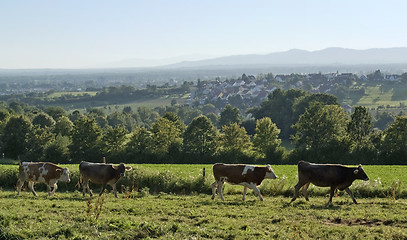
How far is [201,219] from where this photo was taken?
46.5ft

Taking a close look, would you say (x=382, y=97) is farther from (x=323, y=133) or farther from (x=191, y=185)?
(x=191, y=185)

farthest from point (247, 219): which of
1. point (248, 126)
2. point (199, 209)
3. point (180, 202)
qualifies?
point (248, 126)

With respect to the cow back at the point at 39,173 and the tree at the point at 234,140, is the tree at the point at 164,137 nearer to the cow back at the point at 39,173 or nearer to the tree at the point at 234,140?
the tree at the point at 234,140

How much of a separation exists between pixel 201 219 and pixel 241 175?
18.7 feet

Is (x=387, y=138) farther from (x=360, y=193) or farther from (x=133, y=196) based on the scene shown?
(x=133, y=196)

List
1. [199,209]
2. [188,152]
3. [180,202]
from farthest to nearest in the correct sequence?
[188,152] → [180,202] → [199,209]

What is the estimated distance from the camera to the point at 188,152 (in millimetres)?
58281

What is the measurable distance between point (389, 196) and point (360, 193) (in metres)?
2.29

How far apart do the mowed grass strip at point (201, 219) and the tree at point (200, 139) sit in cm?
4049

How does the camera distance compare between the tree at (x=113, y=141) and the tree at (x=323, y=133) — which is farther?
the tree at (x=113, y=141)

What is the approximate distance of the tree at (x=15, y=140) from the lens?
203 ft

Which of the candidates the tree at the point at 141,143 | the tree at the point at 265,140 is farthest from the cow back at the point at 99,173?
the tree at the point at 265,140

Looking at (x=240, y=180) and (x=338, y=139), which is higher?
(x=240, y=180)

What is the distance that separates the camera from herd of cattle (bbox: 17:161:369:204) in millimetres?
18453
